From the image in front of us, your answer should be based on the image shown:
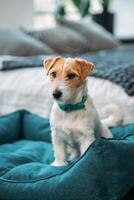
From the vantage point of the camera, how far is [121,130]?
1780 millimetres

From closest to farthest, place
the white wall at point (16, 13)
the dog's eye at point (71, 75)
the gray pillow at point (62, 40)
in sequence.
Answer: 1. the dog's eye at point (71, 75)
2. the gray pillow at point (62, 40)
3. the white wall at point (16, 13)

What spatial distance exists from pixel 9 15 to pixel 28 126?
2.01 m

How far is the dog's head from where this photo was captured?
137cm

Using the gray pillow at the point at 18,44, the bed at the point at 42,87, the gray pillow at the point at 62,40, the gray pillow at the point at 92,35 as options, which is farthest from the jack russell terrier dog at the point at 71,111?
the gray pillow at the point at 92,35

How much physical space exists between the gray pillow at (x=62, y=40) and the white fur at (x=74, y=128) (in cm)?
178

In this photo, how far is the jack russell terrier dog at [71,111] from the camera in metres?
1.39

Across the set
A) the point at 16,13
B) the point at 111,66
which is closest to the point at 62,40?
the point at 16,13

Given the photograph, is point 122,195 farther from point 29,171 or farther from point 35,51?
point 35,51

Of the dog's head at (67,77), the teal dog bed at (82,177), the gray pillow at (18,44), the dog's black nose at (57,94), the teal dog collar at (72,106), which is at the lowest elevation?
the teal dog bed at (82,177)

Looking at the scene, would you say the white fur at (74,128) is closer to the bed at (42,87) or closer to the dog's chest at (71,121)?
the dog's chest at (71,121)

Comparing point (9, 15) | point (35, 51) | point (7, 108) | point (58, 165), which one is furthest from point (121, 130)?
point (9, 15)

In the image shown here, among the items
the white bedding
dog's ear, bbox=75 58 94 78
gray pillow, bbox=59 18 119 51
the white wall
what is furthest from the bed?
the white wall

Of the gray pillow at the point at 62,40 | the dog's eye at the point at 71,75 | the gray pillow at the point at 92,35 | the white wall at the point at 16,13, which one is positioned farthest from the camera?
the white wall at the point at 16,13

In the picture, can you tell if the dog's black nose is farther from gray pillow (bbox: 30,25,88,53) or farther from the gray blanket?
gray pillow (bbox: 30,25,88,53)
